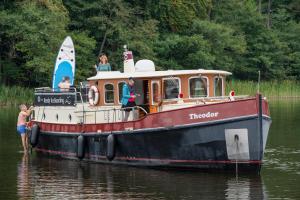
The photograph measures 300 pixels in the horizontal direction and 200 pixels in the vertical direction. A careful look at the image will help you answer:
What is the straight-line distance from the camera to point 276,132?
4212 centimetres

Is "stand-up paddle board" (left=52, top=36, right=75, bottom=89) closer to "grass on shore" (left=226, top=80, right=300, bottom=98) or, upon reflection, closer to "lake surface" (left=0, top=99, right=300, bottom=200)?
"lake surface" (left=0, top=99, right=300, bottom=200)

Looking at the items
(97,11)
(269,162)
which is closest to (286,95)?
(97,11)

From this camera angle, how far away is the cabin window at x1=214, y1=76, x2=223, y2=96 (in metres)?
29.5

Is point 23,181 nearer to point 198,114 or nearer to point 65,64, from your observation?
point 198,114

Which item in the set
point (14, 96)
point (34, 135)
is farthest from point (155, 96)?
point (14, 96)

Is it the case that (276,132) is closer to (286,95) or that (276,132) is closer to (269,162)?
(269,162)

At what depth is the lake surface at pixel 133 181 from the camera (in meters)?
23.5

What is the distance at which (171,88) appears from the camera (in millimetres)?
28906

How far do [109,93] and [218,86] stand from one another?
12.0 feet

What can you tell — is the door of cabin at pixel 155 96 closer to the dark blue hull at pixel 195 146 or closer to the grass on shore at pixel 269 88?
the dark blue hull at pixel 195 146

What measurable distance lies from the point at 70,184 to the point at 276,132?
18.4 m

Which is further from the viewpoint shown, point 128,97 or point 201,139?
point 128,97

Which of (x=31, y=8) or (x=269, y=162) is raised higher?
(x=31, y=8)

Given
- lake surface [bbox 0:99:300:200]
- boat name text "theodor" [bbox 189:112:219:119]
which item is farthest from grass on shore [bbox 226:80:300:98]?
boat name text "theodor" [bbox 189:112:219:119]
